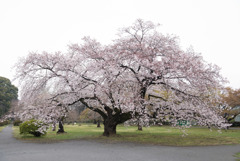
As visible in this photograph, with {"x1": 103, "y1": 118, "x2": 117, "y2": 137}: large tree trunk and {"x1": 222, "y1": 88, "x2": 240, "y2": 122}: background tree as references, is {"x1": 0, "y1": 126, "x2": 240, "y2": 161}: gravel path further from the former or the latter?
{"x1": 222, "y1": 88, "x2": 240, "y2": 122}: background tree

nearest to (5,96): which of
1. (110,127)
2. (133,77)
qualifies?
(110,127)

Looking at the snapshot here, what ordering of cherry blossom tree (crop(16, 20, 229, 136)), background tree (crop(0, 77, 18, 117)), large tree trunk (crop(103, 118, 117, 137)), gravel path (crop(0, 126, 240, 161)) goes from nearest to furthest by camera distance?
1. gravel path (crop(0, 126, 240, 161))
2. cherry blossom tree (crop(16, 20, 229, 136))
3. large tree trunk (crop(103, 118, 117, 137))
4. background tree (crop(0, 77, 18, 117))

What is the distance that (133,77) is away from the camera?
604 inches

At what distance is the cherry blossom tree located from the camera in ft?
45.2

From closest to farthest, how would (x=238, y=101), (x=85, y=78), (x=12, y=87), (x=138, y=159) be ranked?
(x=138, y=159), (x=85, y=78), (x=238, y=101), (x=12, y=87)

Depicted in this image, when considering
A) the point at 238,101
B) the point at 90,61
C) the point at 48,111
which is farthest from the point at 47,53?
the point at 238,101

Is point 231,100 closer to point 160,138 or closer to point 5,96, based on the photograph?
point 160,138

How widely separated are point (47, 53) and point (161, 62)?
8903 mm

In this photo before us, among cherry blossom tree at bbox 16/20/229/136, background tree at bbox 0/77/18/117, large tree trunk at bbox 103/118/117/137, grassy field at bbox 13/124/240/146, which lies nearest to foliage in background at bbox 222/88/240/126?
grassy field at bbox 13/124/240/146

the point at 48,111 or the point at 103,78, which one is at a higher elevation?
the point at 103,78

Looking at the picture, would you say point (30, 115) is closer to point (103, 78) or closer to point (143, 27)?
point (103, 78)

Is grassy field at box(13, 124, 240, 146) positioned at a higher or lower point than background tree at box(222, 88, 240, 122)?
lower

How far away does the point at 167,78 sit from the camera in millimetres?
14070

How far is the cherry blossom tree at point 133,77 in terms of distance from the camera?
13.8 metres
